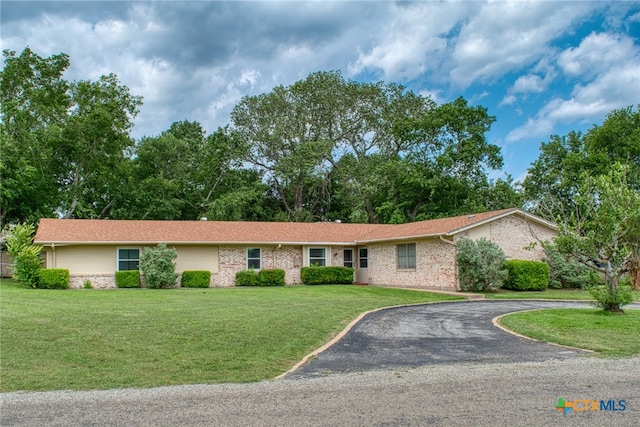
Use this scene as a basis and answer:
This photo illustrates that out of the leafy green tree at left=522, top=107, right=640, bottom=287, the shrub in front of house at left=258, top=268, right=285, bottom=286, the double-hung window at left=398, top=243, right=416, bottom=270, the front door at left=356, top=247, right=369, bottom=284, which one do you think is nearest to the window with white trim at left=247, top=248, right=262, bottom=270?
the shrub in front of house at left=258, top=268, right=285, bottom=286

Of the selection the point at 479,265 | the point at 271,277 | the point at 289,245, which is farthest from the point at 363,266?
the point at 479,265

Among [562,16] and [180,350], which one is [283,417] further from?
[562,16]

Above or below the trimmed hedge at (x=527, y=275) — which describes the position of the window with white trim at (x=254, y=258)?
above

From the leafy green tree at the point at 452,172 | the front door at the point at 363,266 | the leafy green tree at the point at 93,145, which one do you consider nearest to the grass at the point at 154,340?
the front door at the point at 363,266

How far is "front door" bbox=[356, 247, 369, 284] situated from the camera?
88.9 feet

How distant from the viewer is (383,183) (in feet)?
130

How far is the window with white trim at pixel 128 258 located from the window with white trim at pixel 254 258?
5203mm

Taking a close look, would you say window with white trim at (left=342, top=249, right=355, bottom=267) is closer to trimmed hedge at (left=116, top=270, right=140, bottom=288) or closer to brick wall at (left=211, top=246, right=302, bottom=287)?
brick wall at (left=211, top=246, right=302, bottom=287)

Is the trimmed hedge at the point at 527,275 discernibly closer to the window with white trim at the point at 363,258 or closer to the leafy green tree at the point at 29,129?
the window with white trim at the point at 363,258

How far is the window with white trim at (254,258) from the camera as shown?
84.9 feet

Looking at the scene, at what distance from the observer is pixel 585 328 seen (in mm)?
10578

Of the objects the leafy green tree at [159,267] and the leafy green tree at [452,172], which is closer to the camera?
the leafy green tree at [159,267]

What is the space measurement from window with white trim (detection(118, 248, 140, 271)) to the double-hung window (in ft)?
39.9

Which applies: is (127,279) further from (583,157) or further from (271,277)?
(583,157)
